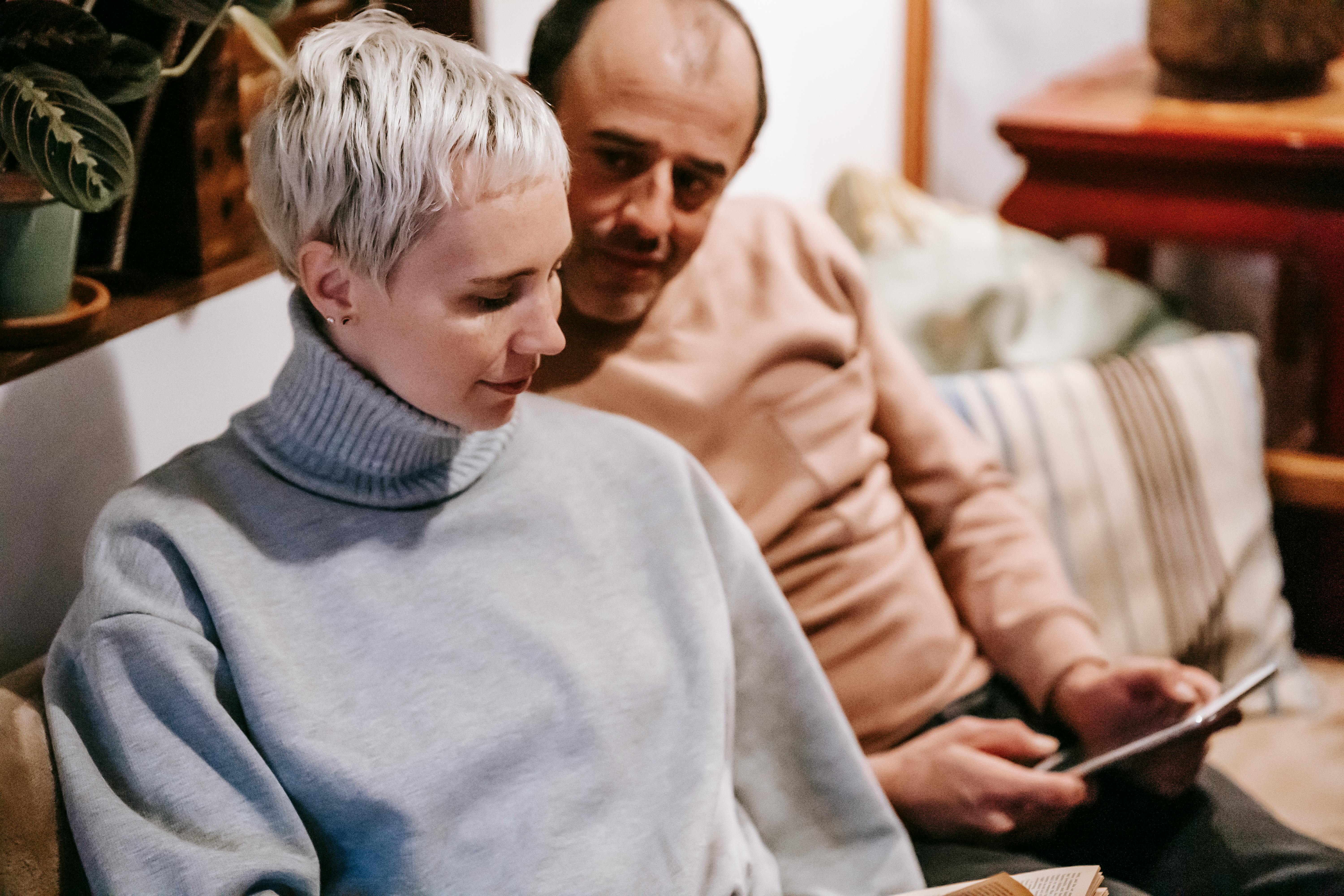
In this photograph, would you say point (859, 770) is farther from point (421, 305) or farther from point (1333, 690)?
point (1333, 690)

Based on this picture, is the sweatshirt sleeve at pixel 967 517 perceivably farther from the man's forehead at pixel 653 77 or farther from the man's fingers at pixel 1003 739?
the man's forehead at pixel 653 77

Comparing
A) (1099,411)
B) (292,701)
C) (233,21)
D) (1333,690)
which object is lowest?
(1333,690)

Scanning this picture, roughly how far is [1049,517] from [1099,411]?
0.16 metres

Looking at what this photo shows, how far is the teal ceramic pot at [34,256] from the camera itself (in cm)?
94

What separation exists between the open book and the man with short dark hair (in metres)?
0.12

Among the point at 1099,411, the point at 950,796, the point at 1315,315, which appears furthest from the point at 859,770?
the point at 1315,315

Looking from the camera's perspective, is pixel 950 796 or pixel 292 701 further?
pixel 950 796

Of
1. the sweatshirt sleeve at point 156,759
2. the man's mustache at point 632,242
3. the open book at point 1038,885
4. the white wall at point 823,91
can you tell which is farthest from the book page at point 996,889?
the white wall at point 823,91

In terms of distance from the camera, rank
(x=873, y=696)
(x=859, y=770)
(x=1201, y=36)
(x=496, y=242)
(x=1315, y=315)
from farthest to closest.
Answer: (x=1315, y=315)
(x=1201, y=36)
(x=873, y=696)
(x=859, y=770)
(x=496, y=242)

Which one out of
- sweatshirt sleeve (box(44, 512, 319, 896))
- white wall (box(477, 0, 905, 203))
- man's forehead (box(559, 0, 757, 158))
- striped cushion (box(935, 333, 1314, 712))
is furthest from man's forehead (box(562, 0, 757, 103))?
white wall (box(477, 0, 905, 203))

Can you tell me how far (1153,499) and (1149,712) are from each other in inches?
19.8

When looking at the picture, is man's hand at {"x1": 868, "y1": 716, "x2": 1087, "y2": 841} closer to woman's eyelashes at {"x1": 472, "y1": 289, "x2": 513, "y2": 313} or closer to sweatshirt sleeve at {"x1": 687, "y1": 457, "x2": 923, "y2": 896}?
sweatshirt sleeve at {"x1": 687, "y1": 457, "x2": 923, "y2": 896}

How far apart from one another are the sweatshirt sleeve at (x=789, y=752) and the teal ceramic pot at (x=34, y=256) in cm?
53

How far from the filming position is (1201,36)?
6.29 ft
